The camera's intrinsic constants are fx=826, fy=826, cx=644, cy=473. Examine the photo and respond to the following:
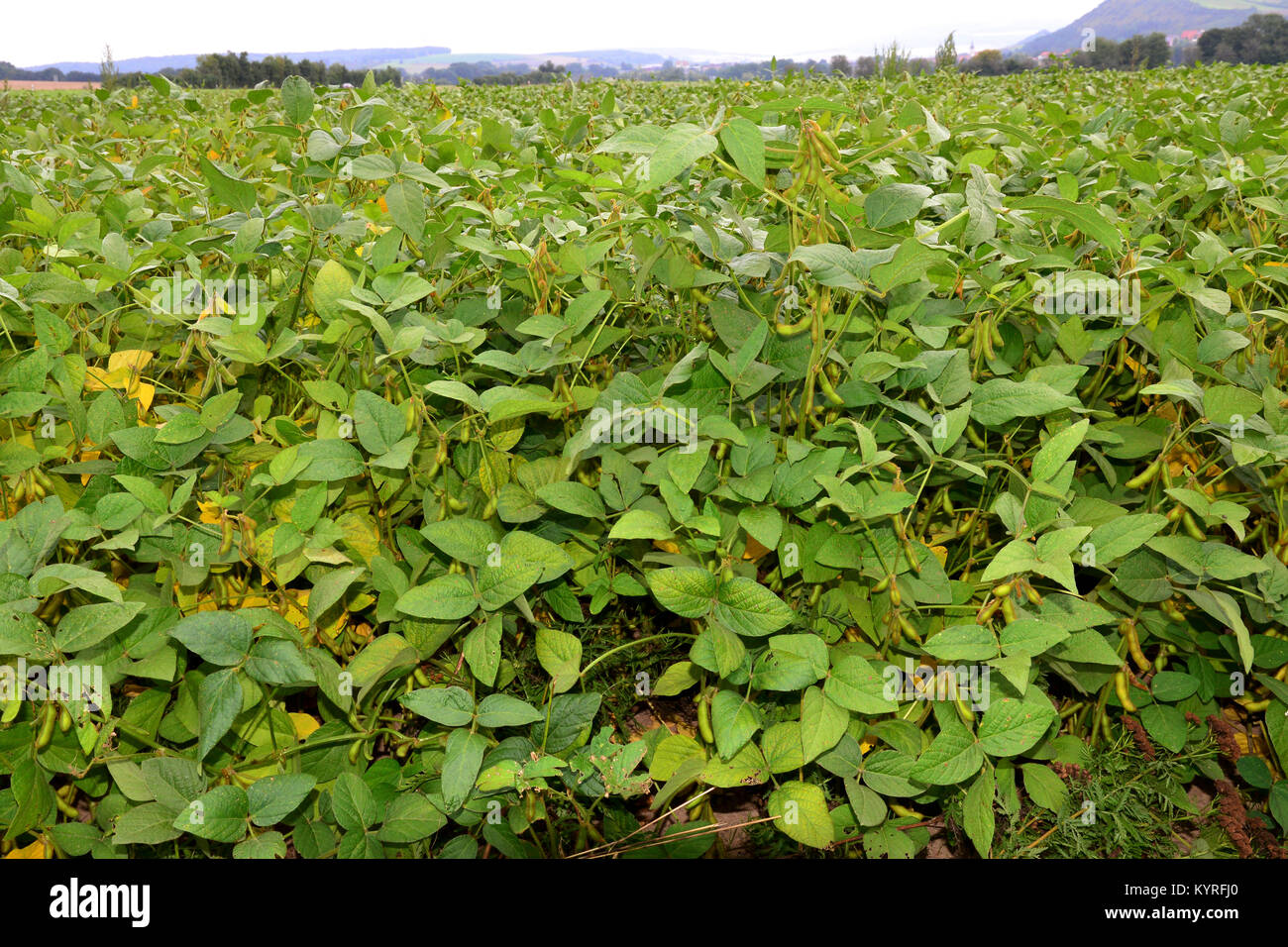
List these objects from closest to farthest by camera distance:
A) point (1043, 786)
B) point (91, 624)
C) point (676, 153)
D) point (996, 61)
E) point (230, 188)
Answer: point (676, 153)
point (91, 624)
point (1043, 786)
point (230, 188)
point (996, 61)

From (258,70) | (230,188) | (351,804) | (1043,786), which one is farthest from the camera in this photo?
(258,70)

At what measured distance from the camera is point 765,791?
5.22 ft

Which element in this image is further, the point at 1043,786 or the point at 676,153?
the point at 1043,786

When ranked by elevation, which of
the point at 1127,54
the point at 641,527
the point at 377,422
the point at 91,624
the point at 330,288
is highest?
the point at 1127,54

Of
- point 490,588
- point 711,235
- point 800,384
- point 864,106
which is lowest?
point 490,588

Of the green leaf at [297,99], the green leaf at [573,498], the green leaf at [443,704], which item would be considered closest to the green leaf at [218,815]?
the green leaf at [443,704]

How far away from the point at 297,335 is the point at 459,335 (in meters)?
0.35

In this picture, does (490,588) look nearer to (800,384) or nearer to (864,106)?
(800,384)

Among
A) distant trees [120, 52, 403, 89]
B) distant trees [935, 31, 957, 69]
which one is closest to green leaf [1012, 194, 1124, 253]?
distant trees [935, 31, 957, 69]

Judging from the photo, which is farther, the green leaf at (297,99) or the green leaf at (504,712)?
the green leaf at (297,99)

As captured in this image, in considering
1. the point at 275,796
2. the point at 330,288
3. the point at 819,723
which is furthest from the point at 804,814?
the point at 330,288

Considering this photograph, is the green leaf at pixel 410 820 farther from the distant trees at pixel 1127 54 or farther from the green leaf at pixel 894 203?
the distant trees at pixel 1127 54

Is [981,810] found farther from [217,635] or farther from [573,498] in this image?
[217,635]

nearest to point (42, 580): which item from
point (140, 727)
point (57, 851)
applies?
point (140, 727)
